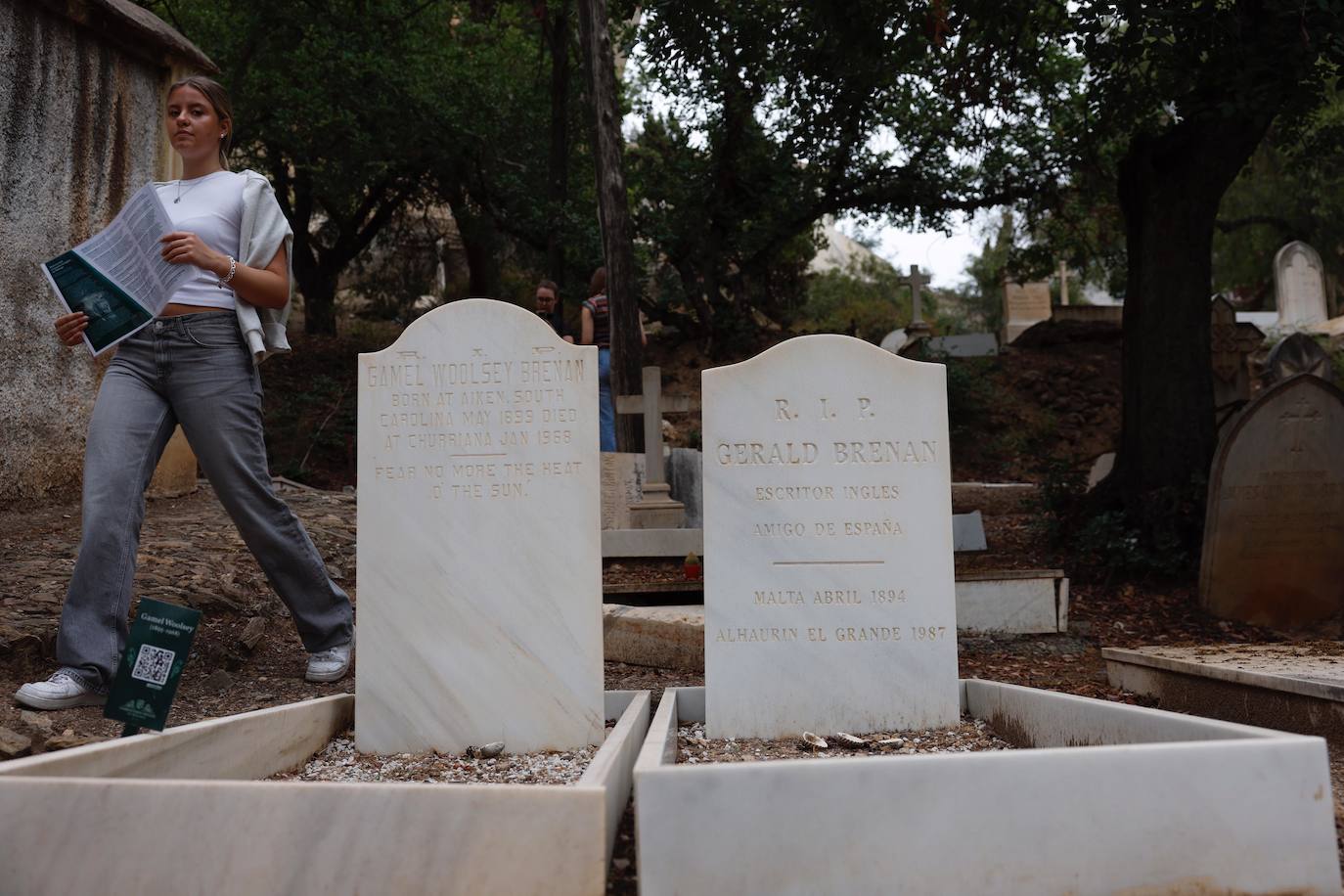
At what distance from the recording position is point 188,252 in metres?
3.71

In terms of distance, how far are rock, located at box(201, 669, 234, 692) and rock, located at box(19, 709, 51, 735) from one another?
33.9 inches

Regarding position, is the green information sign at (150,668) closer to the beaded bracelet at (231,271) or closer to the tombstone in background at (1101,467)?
the beaded bracelet at (231,271)

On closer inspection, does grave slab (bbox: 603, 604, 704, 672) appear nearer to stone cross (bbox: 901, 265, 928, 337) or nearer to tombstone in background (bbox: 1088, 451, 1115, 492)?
tombstone in background (bbox: 1088, 451, 1115, 492)

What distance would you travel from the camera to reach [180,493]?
23.7 ft

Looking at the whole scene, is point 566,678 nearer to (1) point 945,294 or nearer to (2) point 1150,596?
(2) point 1150,596

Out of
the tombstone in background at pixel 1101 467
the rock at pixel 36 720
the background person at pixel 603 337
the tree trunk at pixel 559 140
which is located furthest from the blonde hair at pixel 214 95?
the tree trunk at pixel 559 140

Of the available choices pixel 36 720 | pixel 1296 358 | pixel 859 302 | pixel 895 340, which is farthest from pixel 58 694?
pixel 859 302

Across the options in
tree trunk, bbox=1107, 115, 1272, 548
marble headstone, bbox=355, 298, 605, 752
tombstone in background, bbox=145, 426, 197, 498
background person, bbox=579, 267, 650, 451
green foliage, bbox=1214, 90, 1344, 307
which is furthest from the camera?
green foliage, bbox=1214, 90, 1344, 307

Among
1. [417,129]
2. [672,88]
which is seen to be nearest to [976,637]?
[672,88]

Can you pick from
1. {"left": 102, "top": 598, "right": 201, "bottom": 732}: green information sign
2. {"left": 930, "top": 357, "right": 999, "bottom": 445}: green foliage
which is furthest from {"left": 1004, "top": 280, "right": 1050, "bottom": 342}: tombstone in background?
{"left": 102, "top": 598, "right": 201, "bottom": 732}: green information sign

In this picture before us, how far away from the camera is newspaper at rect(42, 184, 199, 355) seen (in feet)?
12.2

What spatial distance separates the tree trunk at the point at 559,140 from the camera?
1569 centimetres

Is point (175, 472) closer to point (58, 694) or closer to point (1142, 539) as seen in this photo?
point (58, 694)

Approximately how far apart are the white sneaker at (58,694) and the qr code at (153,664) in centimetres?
81
